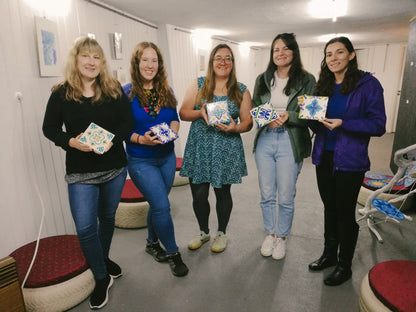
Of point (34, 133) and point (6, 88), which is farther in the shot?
point (34, 133)

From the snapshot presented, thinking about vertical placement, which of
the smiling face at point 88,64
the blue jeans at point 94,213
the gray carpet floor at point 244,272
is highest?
the smiling face at point 88,64

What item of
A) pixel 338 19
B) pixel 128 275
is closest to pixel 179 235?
pixel 128 275

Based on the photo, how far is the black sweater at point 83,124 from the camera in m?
1.58

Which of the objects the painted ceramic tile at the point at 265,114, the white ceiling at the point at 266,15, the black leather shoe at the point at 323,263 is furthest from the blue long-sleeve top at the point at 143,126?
the white ceiling at the point at 266,15

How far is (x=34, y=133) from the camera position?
2.13 m

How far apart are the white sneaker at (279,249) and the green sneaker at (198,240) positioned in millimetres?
570

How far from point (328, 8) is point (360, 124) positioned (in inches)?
110

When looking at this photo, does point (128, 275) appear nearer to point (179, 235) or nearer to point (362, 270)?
point (179, 235)

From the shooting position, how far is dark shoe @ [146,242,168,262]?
88.4 inches

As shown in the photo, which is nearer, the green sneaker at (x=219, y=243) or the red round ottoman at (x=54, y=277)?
the red round ottoman at (x=54, y=277)

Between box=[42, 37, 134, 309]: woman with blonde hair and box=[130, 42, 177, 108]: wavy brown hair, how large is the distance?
14 cm

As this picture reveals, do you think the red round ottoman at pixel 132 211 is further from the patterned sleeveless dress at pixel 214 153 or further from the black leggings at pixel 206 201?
the patterned sleeveless dress at pixel 214 153

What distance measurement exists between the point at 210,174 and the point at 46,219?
4.36ft

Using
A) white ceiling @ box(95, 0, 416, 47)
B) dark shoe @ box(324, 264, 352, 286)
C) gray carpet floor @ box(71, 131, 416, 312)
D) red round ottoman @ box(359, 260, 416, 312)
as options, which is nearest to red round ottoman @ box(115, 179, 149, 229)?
gray carpet floor @ box(71, 131, 416, 312)
